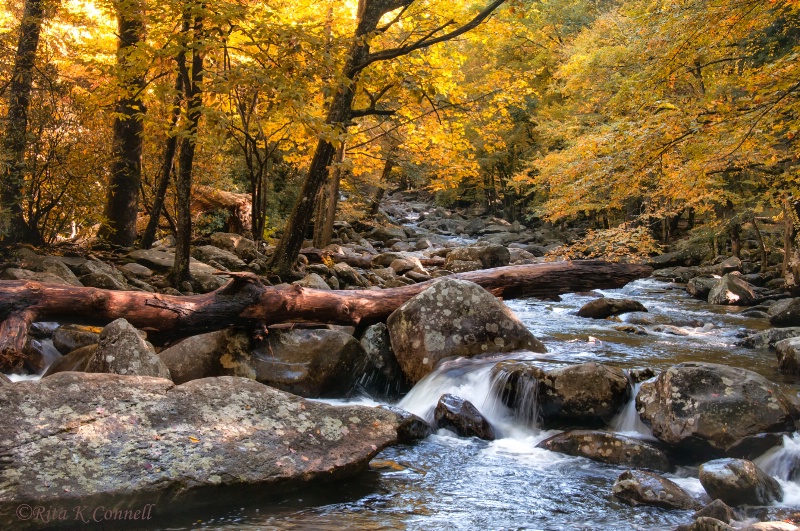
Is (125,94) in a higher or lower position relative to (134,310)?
higher

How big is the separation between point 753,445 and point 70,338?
7.16 meters


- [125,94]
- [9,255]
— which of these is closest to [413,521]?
[125,94]

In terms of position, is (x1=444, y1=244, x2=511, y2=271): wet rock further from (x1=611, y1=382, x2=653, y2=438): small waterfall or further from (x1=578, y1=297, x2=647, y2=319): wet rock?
(x1=611, y1=382, x2=653, y2=438): small waterfall

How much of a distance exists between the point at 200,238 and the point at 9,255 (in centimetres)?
542

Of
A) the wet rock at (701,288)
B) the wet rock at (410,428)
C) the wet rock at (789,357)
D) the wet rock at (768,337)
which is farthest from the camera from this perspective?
the wet rock at (701,288)

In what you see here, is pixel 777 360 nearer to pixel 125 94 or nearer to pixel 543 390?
pixel 543 390

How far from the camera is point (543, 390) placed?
6.12 m

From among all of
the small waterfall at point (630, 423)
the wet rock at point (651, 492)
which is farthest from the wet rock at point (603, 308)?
the wet rock at point (651, 492)

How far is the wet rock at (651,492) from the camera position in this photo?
4262mm

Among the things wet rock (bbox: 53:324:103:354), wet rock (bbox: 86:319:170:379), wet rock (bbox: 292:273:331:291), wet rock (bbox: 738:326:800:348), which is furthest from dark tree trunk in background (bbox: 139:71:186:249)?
wet rock (bbox: 738:326:800:348)

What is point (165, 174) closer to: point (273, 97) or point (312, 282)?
point (312, 282)

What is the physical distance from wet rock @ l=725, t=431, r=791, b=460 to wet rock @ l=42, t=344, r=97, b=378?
595 cm

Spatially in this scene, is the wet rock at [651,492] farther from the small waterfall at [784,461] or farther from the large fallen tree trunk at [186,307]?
the large fallen tree trunk at [186,307]

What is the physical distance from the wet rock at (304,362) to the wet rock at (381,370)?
32cm
